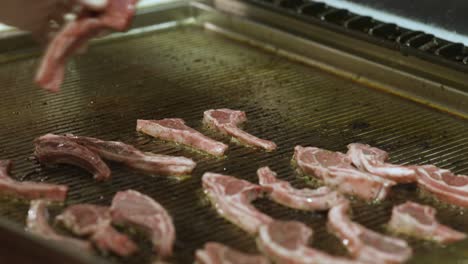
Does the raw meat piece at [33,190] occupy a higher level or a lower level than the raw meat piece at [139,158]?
lower

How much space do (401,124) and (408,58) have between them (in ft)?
1.80

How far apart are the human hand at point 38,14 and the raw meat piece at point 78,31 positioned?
0.15m

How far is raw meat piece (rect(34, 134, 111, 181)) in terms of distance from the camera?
385 centimetres

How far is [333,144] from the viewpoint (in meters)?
4.25

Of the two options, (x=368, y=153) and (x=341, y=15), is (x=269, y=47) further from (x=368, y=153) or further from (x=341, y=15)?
(x=368, y=153)

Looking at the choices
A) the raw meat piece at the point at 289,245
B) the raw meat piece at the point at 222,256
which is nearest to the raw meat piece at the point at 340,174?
the raw meat piece at the point at 289,245

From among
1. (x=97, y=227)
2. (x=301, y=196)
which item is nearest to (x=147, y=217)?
(x=97, y=227)

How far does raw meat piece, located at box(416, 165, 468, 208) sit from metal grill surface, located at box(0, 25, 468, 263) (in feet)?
0.15

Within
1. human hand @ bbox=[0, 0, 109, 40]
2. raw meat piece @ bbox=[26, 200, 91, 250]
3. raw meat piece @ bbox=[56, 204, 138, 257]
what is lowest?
raw meat piece @ bbox=[26, 200, 91, 250]

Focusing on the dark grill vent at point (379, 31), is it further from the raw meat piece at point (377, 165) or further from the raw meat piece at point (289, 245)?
the raw meat piece at point (289, 245)

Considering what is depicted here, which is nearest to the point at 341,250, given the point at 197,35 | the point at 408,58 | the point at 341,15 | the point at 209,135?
the point at 209,135

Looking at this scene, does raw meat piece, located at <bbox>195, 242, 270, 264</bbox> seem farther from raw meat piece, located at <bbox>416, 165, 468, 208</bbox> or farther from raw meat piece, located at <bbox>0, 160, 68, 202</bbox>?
raw meat piece, located at <bbox>416, 165, 468, 208</bbox>

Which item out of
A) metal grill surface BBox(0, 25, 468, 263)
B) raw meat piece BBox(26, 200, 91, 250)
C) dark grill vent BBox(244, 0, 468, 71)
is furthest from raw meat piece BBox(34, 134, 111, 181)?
dark grill vent BBox(244, 0, 468, 71)

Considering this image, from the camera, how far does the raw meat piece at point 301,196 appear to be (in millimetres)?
3582
